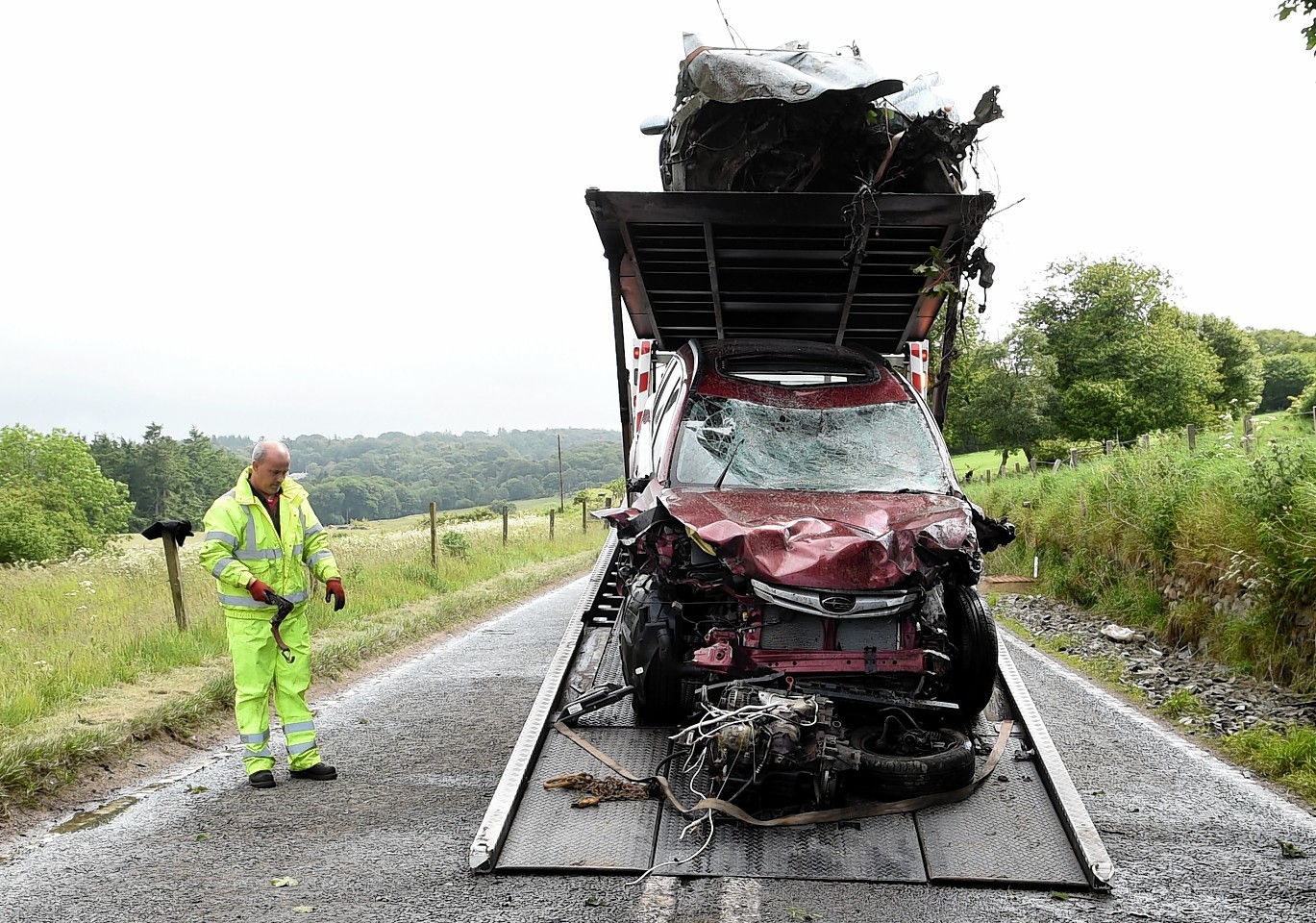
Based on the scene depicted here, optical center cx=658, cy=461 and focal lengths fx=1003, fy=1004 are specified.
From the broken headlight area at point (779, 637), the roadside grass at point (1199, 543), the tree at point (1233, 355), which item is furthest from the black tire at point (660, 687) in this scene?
the tree at point (1233, 355)

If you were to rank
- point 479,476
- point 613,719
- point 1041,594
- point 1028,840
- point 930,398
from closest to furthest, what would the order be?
point 1028,840 < point 613,719 < point 930,398 < point 1041,594 < point 479,476

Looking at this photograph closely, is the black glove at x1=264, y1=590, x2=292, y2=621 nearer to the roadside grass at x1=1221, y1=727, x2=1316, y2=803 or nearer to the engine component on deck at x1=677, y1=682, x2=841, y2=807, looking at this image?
the engine component on deck at x1=677, y1=682, x2=841, y2=807

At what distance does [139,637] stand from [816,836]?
7.31 metres

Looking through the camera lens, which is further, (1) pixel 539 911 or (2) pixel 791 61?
(2) pixel 791 61

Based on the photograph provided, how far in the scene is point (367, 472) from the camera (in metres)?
123

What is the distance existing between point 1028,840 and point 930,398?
13.7 ft

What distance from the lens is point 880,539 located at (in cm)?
437

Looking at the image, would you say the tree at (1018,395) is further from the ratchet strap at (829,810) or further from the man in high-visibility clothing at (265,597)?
the ratchet strap at (829,810)

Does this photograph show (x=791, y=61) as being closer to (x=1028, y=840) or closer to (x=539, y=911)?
(x=1028, y=840)

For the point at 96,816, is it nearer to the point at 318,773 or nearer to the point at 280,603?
the point at 318,773

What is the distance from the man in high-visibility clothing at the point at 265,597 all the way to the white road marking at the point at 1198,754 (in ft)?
16.3

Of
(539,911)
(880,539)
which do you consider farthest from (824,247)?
(539,911)

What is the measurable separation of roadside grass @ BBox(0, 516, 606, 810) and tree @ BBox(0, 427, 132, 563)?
42.8 meters

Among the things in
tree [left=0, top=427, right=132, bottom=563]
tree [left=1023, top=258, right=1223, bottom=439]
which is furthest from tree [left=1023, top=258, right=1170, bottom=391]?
tree [left=0, top=427, right=132, bottom=563]
